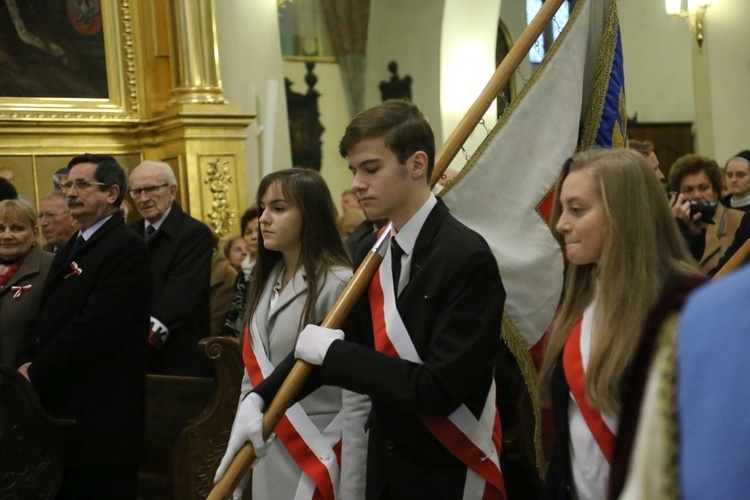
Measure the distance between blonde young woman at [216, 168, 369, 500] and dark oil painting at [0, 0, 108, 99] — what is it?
218 inches

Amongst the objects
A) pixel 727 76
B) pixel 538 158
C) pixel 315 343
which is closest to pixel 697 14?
pixel 727 76

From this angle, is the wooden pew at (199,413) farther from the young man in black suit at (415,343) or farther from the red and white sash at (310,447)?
the young man in black suit at (415,343)

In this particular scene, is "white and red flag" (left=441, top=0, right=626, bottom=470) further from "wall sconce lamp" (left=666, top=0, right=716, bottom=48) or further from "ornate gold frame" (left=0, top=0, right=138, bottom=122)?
"wall sconce lamp" (left=666, top=0, right=716, bottom=48)

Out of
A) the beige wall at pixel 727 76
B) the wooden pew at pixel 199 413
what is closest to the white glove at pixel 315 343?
the wooden pew at pixel 199 413

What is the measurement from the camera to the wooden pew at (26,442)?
379cm

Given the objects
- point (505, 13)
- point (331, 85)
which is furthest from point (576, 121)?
point (505, 13)

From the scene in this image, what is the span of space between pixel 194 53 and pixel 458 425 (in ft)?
21.0

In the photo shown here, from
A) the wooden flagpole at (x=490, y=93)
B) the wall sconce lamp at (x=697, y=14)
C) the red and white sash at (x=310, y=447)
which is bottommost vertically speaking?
the red and white sash at (x=310, y=447)

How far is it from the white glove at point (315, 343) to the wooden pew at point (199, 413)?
1.81m

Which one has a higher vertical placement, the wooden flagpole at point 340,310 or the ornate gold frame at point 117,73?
the ornate gold frame at point 117,73

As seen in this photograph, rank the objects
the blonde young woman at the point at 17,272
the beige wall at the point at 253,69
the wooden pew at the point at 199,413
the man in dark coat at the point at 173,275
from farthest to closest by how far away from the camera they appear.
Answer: the beige wall at the point at 253,69 → the man in dark coat at the point at 173,275 → the blonde young woman at the point at 17,272 → the wooden pew at the point at 199,413

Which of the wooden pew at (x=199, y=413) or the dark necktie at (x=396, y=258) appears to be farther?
the wooden pew at (x=199, y=413)

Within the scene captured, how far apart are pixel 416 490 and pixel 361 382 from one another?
291 mm

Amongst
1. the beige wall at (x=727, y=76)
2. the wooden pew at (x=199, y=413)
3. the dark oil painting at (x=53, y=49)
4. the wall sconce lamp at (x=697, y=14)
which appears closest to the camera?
the wooden pew at (x=199, y=413)
